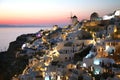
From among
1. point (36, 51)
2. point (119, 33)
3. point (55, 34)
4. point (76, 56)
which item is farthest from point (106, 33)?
point (55, 34)

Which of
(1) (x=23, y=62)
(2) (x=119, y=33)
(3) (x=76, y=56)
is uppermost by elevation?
(2) (x=119, y=33)

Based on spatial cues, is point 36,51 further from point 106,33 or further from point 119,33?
point 119,33

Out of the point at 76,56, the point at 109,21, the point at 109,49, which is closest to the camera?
the point at 109,49

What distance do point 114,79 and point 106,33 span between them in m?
12.8

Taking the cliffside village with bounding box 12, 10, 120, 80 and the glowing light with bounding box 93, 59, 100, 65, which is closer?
the cliffside village with bounding box 12, 10, 120, 80

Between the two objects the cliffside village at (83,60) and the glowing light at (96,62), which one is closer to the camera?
the cliffside village at (83,60)

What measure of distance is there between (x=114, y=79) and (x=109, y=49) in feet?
21.4

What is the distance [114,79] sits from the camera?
1766 cm

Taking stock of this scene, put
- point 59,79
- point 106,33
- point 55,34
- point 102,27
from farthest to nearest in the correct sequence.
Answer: point 55,34
point 102,27
point 106,33
point 59,79

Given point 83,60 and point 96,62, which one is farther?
point 83,60

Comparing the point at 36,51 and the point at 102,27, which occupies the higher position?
the point at 102,27

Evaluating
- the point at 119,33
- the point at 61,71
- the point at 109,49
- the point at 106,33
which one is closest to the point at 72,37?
the point at 106,33

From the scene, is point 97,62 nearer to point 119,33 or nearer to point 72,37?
point 119,33

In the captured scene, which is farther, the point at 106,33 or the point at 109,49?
the point at 106,33
